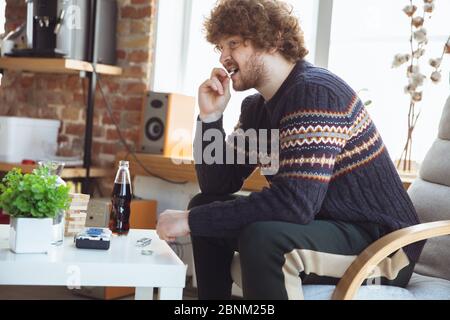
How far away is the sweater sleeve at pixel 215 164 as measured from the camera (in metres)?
1.95

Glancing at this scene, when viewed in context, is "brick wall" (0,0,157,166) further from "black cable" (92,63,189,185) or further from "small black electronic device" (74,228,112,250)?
"small black electronic device" (74,228,112,250)

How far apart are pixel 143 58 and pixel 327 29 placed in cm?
96

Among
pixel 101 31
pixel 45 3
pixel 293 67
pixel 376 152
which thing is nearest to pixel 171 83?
pixel 101 31

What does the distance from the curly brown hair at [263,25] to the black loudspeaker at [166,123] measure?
4.31ft

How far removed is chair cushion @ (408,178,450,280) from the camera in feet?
5.98

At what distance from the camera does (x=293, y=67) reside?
1792 mm

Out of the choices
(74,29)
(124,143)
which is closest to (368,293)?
(124,143)

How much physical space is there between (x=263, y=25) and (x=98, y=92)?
183 centimetres

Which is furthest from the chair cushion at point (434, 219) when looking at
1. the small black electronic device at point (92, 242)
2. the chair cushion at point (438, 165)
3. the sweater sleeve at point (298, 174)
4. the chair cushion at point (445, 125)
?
the small black electronic device at point (92, 242)

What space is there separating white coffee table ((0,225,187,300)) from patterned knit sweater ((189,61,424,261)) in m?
0.16

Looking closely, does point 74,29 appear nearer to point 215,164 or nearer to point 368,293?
point 215,164

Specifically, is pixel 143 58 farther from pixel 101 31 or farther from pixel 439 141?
pixel 439 141

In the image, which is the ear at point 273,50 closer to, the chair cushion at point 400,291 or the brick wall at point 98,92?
the chair cushion at point 400,291

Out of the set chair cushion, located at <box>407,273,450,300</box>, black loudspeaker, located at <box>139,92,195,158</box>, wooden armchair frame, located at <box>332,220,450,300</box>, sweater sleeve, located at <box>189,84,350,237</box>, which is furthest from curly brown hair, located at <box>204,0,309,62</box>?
black loudspeaker, located at <box>139,92,195,158</box>
